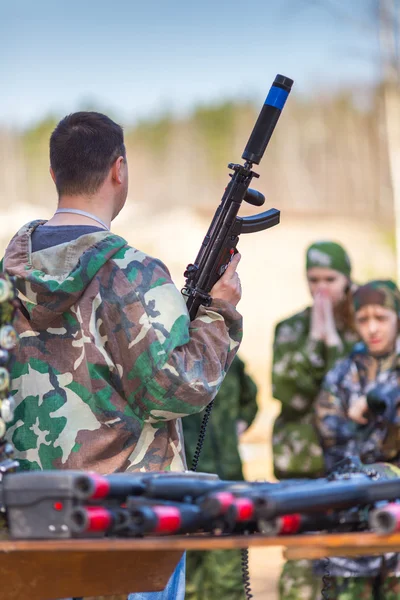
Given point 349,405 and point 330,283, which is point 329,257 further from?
point 349,405

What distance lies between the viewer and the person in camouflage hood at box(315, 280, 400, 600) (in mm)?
5652

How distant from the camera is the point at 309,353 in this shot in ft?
23.6

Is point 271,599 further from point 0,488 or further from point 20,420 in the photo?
point 0,488

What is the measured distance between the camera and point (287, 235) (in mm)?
16312

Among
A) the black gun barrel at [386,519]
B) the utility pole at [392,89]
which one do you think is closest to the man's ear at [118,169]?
the black gun barrel at [386,519]

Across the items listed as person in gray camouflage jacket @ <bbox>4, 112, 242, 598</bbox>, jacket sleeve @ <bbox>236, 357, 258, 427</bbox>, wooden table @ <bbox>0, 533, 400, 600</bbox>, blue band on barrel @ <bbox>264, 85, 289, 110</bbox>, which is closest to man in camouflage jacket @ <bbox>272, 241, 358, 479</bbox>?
jacket sleeve @ <bbox>236, 357, 258, 427</bbox>

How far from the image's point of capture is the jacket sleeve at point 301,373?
7098 mm

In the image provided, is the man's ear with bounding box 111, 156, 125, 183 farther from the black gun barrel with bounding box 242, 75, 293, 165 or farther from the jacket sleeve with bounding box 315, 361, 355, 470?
the jacket sleeve with bounding box 315, 361, 355, 470

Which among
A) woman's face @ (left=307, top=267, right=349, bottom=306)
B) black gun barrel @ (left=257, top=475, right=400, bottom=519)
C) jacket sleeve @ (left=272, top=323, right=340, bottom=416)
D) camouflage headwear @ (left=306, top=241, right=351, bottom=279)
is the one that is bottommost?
black gun barrel @ (left=257, top=475, right=400, bottom=519)

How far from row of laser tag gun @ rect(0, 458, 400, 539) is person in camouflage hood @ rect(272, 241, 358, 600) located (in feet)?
14.7

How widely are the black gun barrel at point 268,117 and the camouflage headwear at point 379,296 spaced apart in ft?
8.97

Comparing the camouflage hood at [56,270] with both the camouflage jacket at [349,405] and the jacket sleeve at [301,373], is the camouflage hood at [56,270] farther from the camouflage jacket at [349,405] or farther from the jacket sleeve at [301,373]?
the jacket sleeve at [301,373]

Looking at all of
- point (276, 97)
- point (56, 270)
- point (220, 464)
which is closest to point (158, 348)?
point (56, 270)

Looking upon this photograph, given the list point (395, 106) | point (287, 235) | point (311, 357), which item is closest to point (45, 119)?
point (287, 235)
